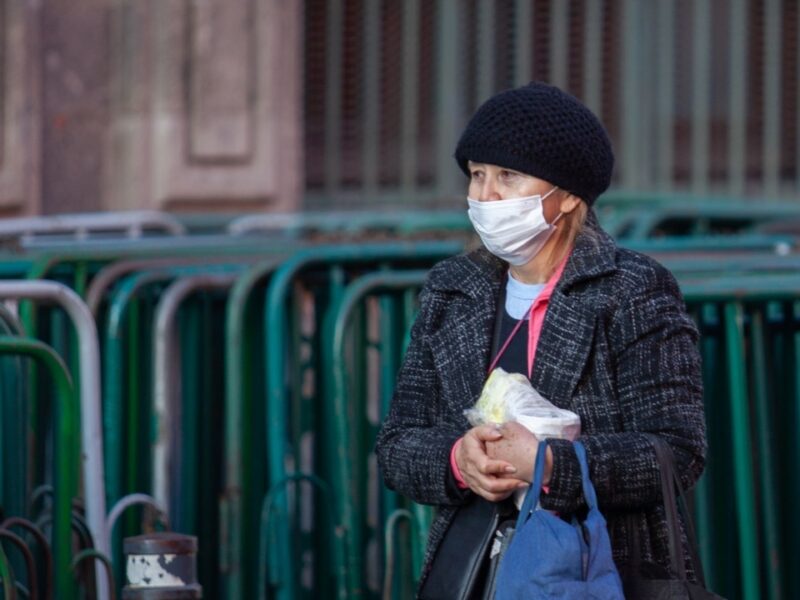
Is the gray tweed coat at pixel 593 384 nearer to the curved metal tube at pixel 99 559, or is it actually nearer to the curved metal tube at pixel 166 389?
the curved metal tube at pixel 99 559

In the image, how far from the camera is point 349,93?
1007 cm

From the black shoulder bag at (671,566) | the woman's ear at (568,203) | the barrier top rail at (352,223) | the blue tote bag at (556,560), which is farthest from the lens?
the barrier top rail at (352,223)

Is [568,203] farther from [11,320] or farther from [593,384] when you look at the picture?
[11,320]

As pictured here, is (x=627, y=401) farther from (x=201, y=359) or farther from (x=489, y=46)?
(x=489, y=46)

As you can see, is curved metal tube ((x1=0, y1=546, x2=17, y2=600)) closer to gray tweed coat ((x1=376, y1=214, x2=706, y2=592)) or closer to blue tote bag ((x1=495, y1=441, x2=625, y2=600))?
gray tweed coat ((x1=376, y1=214, x2=706, y2=592))

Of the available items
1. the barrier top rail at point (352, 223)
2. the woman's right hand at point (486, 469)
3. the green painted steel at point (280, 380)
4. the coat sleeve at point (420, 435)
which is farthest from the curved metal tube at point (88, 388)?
the barrier top rail at point (352, 223)

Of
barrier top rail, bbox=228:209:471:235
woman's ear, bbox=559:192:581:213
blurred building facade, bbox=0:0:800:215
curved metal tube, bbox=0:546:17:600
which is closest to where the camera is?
woman's ear, bbox=559:192:581:213

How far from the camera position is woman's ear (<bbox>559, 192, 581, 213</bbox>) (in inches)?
127

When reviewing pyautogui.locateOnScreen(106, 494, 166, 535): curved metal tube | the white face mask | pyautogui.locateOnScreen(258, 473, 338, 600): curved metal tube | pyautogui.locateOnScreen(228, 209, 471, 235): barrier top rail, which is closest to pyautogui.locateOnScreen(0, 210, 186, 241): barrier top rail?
pyautogui.locateOnScreen(228, 209, 471, 235): barrier top rail

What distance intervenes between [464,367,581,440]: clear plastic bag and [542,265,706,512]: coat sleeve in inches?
1.5

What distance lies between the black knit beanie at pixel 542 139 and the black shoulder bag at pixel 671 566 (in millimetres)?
462

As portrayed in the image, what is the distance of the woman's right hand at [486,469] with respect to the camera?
2.97m

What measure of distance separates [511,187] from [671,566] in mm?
667

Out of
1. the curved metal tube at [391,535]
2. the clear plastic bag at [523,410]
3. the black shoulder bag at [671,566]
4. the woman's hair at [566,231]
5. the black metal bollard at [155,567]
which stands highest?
the woman's hair at [566,231]
